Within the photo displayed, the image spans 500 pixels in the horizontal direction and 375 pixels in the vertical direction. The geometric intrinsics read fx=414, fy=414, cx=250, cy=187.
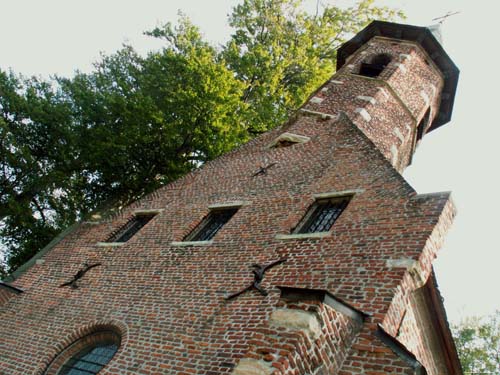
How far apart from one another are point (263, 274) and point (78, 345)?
3.70m

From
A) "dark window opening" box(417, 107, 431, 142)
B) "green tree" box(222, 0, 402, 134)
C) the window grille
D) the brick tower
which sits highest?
"green tree" box(222, 0, 402, 134)

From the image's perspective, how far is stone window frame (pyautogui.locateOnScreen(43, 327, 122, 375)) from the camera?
7180mm

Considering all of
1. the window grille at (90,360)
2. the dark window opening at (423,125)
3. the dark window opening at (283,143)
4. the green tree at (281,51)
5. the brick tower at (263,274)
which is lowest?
the window grille at (90,360)

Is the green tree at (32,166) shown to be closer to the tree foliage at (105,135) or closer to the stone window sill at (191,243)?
the tree foliage at (105,135)

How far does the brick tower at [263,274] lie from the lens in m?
4.91

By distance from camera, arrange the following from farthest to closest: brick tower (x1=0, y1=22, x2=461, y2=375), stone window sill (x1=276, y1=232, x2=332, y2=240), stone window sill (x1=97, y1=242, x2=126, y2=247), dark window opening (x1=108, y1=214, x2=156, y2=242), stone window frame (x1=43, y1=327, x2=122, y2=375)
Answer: dark window opening (x1=108, y1=214, x2=156, y2=242) → stone window sill (x1=97, y1=242, x2=126, y2=247) → stone window frame (x1=43, y1=327, x2=122, y2=375) → stone window sill (x1=276, y1=232, x2=332, y2=240) → brick tower (x1=0, y1=22, x2=461, y2=375)

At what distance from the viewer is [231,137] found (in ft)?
53.6

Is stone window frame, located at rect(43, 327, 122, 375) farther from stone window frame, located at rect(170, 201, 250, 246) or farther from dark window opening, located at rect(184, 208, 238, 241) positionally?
dark window opening, located at rect(184, 208, 238, 241)

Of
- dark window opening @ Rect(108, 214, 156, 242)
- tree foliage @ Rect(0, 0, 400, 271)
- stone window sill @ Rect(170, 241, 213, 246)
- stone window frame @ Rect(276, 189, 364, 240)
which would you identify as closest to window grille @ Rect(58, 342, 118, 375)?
stone window sill @ Rect(170, 241, 213, 246)

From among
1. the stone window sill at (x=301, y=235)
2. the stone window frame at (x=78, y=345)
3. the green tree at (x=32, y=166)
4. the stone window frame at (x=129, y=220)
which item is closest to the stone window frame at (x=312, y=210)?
the stone window sill at (x=301, y=235)

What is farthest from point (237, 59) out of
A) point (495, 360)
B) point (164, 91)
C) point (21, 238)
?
point (495, 360)

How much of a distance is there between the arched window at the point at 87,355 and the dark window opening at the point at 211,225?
246 cm

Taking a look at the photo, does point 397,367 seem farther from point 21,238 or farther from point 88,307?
point 21,238

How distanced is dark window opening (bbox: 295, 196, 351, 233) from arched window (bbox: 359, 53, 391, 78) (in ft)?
26.4
